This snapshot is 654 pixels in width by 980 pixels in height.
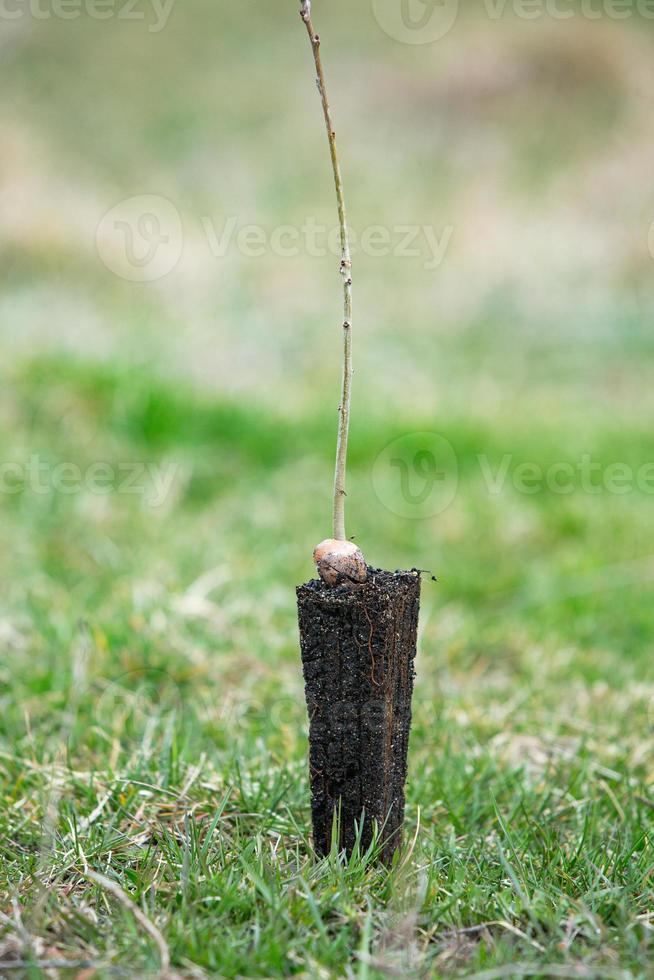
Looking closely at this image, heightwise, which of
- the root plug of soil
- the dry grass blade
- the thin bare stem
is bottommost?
the dry grass blade

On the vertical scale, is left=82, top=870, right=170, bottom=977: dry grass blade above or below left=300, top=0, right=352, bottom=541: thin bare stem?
below

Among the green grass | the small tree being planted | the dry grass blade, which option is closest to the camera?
the dry grass blade

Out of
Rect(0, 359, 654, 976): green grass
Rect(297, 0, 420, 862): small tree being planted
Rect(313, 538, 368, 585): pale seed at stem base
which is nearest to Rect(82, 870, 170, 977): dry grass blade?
Rect(0, 359, 654, 976): green grass

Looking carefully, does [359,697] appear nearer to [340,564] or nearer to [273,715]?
[340,564]

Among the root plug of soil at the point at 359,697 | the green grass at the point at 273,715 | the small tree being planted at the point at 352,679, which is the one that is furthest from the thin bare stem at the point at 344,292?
the green grass at the point at 273,715

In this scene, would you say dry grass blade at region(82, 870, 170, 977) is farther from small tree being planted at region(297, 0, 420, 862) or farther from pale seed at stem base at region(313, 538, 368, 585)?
pale seed at stem base at region(313, 538, 368, 585)

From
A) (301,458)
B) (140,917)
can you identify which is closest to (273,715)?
(140,917)

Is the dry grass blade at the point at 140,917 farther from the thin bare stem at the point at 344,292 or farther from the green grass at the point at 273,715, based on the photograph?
the thin bare stem at the point at 344,292
